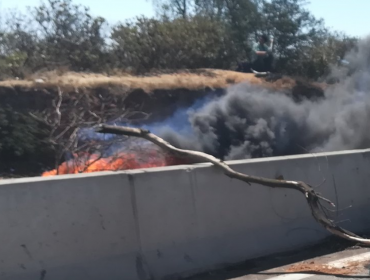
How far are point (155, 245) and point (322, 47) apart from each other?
87.1 ft

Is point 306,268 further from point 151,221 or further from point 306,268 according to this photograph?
point 151,221

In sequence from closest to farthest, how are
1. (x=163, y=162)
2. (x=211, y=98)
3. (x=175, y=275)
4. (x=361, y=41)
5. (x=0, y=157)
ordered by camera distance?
(x=175, y=275), (x=163, y=162), (x=0, y=157), (x=211, y=98), (x=361, y=41)

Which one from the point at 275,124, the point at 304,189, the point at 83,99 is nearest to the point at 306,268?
the point at 304,189

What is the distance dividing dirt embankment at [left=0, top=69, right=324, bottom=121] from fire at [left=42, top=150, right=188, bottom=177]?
181 inches

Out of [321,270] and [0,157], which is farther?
[0,157]

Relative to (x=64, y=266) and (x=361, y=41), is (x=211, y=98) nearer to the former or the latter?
(x=361, y=41)

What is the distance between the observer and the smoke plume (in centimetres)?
1669

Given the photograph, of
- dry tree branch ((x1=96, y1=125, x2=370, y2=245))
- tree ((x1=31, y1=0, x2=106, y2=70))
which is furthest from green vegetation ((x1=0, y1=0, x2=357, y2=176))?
dry tree branch ((x1=96, y1=125, x2=370, y2=245))

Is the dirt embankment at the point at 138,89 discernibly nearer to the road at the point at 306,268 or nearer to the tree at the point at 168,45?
the tree at the point at 168,45

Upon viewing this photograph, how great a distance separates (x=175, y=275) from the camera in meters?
6.79

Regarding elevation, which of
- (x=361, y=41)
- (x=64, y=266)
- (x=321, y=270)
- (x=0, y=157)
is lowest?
(x=321, y=270)

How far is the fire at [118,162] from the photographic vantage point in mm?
11750

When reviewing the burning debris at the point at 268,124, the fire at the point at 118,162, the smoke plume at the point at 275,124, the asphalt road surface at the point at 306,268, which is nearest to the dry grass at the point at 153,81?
the burning debris at the point at 268,124

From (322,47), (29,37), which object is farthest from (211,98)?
(322,47)
